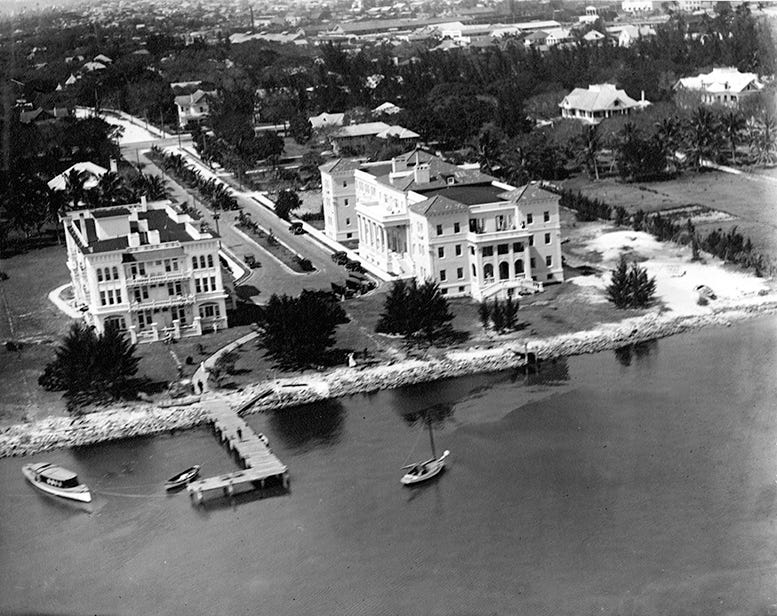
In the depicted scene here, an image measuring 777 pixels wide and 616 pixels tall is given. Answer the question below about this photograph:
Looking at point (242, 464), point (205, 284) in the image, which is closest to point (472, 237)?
point (205, 284)

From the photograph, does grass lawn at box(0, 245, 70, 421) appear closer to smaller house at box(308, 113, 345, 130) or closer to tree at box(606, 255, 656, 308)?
tree at box(606, 255, 656, 308)

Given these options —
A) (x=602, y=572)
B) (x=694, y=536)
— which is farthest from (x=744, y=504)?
(x=602, y=572)

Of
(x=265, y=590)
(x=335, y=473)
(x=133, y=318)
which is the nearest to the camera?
(x=265, y=590)

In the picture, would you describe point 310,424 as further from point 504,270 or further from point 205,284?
point 504,270

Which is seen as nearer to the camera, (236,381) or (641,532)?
(641,532)

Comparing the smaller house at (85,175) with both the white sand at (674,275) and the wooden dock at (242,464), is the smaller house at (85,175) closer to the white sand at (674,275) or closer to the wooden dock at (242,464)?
the white sand at (674,275)

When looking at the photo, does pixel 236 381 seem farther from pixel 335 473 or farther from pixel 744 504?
pixel 744 504

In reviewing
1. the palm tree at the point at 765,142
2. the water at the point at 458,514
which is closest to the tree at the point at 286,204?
the palm tree at the point at 765,142
